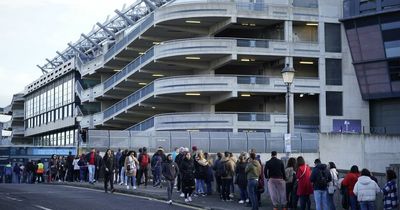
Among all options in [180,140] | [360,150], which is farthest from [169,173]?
[360,150]

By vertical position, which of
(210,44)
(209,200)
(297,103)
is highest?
(210,44)

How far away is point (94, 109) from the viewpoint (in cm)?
7944

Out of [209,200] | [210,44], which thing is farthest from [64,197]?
[210,44]

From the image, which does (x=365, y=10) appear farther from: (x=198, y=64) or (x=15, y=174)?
(x=15, y=174)

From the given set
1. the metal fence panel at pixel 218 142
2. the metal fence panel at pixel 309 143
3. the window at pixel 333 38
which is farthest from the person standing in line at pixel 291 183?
the window at pixel 333 38

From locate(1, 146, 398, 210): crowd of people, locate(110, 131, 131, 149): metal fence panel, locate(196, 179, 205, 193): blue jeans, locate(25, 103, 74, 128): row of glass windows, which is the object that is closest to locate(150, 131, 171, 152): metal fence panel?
locate(110, 131, 131, 149): metal fence panel

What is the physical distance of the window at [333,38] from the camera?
55844 mm

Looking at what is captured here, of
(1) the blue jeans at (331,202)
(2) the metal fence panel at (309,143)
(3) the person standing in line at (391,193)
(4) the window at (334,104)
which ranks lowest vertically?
(1) the blue jeans at (331,202)

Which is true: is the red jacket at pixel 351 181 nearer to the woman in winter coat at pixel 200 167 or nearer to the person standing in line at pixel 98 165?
the woman in winter coat at pixel 200 167

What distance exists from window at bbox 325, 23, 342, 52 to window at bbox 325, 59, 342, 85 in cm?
98

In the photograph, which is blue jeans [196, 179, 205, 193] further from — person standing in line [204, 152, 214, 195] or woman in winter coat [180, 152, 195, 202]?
woman in winter coat [180, 152, 195, 202]

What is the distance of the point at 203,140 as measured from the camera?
151ft

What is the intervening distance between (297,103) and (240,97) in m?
4.77

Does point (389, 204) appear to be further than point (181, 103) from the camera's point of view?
No
